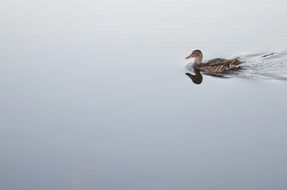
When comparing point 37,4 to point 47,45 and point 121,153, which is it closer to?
point 47,45

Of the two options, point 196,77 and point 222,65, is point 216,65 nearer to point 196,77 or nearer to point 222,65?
point 222,65

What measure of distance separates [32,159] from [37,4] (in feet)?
31.3

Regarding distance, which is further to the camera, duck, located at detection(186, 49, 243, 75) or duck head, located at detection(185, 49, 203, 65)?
duck head, located at detection(185, 49, 203, 65)

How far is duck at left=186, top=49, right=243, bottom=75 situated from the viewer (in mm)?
10891

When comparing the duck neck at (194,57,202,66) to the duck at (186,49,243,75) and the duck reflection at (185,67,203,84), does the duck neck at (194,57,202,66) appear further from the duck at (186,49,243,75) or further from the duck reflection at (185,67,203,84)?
the duck reflection at (185,67,203,84)

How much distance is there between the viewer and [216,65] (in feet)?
36.0

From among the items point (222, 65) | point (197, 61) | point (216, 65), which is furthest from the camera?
point (197, 61)

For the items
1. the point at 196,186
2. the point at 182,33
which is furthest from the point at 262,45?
the point at 196,186

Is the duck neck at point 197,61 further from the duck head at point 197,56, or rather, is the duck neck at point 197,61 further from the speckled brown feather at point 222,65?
the speckled brown feather at point 222,65

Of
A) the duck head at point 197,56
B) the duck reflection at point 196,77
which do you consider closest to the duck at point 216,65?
the duck head at point 197,56

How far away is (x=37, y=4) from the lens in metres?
16.4

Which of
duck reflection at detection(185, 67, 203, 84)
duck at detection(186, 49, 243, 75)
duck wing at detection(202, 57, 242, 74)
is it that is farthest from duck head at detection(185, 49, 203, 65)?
duck wing at detection(202, 57, 242, 74)

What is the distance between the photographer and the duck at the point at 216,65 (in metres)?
10.9

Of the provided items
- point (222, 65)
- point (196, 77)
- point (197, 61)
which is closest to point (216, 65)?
point (222, 65)
